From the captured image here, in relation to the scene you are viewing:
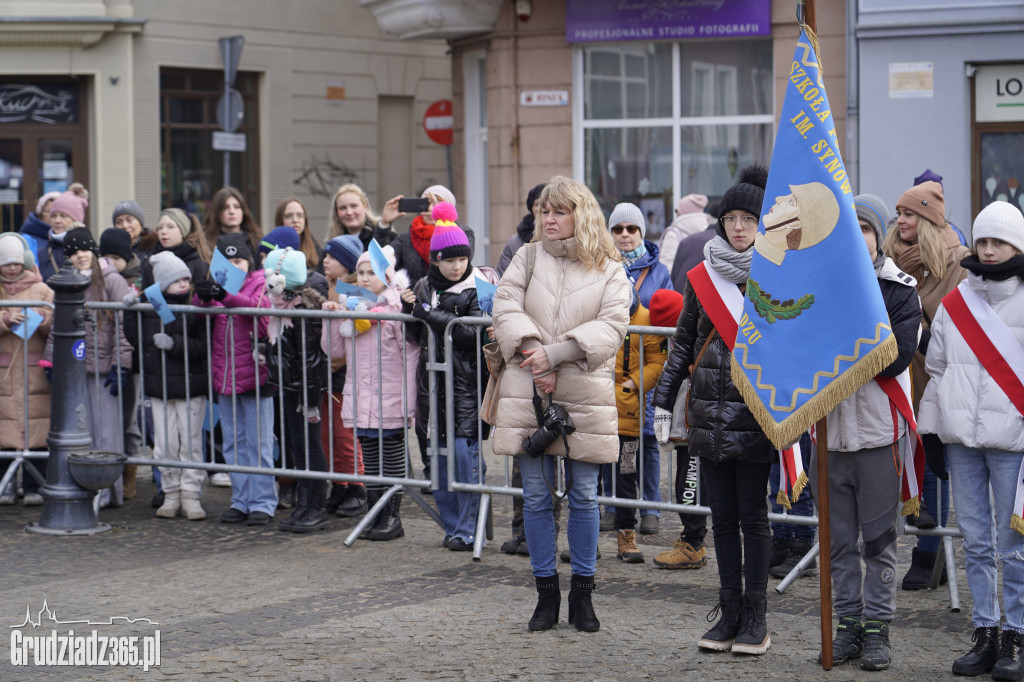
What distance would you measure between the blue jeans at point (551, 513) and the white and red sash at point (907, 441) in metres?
1.37

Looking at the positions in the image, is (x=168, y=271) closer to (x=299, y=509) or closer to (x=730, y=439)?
(x=299, y=509)

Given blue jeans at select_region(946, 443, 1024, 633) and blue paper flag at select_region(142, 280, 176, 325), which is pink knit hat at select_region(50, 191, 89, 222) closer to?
blue paper flag at select_region(142, 280, 176, 325)

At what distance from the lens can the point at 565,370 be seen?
636 centimetres

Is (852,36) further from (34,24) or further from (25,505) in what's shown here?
(34,24)

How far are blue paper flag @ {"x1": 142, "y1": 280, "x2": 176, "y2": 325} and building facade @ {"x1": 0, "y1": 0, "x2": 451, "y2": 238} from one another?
31.4 feet

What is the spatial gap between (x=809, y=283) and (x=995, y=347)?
31.7 inches

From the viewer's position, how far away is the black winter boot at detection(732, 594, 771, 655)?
5.94 m

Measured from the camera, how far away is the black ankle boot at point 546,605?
6.34 metres

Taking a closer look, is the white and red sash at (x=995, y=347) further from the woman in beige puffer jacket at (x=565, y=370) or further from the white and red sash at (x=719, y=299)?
the woman in beige puffer jacket at (x=565, y=370)

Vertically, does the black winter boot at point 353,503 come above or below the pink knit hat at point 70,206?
below

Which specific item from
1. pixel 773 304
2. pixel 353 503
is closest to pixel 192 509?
pixel 353 503

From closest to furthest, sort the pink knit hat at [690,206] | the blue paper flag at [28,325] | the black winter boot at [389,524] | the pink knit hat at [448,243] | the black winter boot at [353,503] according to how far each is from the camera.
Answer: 1. the pink knit hat at [448,243]
2. the black winter boot at [389,524]
3. the black winter boot at [353,503]
4. the blue paper flag at [28,325]
5. the pink knit hat at [690,206]

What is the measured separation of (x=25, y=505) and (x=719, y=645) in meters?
5.54

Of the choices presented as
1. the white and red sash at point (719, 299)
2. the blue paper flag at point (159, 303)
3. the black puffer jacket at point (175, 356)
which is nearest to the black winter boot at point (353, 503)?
the black puffer jacket at point (175, 356)
